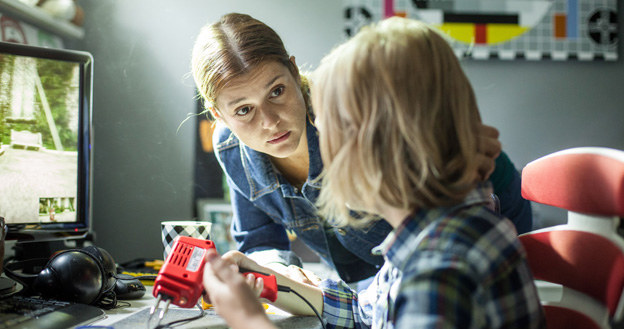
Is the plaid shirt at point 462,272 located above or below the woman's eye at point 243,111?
below

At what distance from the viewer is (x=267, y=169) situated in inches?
45.5

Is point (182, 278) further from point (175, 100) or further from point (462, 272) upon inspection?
point (175, 100)

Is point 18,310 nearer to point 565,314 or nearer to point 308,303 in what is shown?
point 308,303

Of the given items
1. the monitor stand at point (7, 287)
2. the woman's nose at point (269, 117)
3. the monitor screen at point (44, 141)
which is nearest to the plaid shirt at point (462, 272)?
the woman's nose at point (269, 117)

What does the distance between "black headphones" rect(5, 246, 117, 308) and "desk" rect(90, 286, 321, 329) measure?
4 centimetres

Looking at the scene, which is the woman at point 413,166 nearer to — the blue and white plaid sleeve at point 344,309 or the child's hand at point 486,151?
the child's hand at point 486,151

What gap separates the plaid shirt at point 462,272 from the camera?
0.47 meters

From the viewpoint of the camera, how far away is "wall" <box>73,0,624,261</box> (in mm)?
1713

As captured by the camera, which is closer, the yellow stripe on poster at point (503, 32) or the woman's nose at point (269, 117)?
the woman's nose at point (269, 117)

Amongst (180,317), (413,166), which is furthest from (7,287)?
(413,166)

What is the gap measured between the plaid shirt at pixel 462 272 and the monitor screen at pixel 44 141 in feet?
2.47

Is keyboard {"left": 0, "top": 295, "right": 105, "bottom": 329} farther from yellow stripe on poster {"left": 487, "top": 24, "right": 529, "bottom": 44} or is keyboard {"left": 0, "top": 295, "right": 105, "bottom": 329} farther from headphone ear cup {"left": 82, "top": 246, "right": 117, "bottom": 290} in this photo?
yellow stripe on poster {"left": 487, "top": 24, "right": 529, "bottom": 44}

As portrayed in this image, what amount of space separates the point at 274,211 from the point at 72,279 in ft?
1.68

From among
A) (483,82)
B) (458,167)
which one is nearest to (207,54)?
(458,167)
